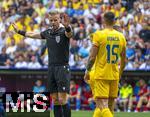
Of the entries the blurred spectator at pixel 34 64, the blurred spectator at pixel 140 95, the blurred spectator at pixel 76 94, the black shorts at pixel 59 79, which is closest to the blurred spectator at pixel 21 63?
the blurred spectator at pixel 34 64

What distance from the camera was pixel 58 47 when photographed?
12125 mm

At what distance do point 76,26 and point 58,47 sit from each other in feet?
34.7

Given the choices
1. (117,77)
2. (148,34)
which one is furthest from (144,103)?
(117,77)

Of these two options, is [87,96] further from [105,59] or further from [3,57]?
[105,59]

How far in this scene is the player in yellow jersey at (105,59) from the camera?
1063cm

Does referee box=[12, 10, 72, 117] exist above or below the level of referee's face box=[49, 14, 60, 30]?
below

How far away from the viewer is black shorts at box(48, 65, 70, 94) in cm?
1206

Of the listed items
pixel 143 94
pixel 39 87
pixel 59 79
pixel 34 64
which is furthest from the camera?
pixel 34 64

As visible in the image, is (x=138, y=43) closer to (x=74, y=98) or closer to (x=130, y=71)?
(x=130, y=71)

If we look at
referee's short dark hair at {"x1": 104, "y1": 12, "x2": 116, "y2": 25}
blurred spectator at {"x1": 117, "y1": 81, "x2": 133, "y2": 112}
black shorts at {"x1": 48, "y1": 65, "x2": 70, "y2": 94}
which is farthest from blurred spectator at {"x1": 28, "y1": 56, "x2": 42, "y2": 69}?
referee's short dark hair at {"x1": 104, "y1": 12, "x2": 116, "y2": 25}

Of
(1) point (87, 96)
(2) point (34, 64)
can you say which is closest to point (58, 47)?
(1) point (87, 96)

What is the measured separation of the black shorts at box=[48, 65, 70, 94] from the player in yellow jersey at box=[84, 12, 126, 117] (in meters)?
1.31

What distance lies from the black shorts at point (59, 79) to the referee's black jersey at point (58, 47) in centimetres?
12

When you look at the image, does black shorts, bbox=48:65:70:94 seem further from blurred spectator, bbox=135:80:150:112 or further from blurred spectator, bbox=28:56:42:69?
blurred spectator, bbox=28:56:42:69
